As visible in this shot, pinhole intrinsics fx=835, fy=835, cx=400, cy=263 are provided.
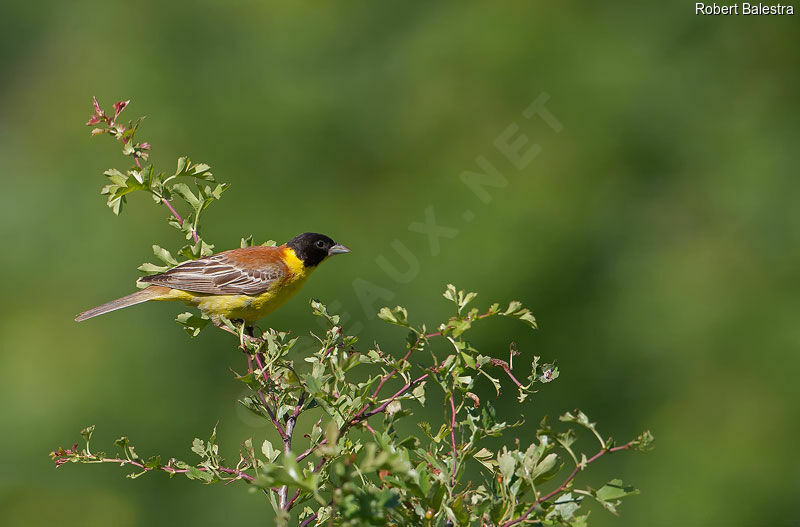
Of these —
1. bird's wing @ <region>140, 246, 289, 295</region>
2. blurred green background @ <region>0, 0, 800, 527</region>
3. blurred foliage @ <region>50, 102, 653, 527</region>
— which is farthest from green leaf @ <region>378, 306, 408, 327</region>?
blurred green background @ <region>0, 0, 800, 527</region>

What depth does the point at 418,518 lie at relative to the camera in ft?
7.78

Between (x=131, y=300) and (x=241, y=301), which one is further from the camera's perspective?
(x=131, y=300)

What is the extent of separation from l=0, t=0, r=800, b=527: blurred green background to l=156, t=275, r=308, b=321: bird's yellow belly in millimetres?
3294

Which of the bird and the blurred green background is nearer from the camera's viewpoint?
the bird

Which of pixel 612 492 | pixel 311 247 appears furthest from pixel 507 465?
pixel 311 247

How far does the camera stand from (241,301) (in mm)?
4848

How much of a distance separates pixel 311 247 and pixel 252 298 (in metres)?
0.50

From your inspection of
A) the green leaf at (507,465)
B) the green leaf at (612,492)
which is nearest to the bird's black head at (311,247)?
the green leaf at (507,465)

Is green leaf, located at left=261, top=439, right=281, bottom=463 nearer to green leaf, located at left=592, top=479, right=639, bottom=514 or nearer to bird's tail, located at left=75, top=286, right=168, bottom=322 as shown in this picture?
green leaf, located at left=592, top=479, right=639, bottom=514

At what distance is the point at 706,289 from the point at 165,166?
22.5 ft

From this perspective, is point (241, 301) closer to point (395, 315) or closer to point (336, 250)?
point (336, 250)

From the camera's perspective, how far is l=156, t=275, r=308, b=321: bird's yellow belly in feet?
15.9

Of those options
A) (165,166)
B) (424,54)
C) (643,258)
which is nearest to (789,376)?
(643,258)

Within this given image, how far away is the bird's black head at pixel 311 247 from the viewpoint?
5.12 metres
